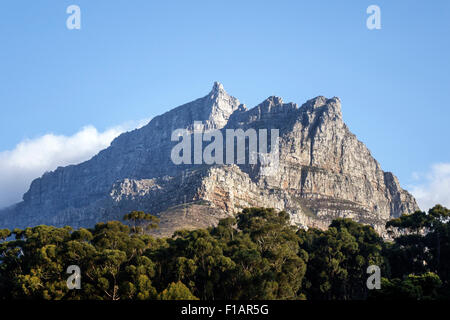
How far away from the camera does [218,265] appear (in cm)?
8106

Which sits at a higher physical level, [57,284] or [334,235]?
[334,235]

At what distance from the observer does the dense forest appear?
3044 inches

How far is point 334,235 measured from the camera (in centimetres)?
11269

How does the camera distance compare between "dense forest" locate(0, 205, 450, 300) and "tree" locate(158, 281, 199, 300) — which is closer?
"tree" locate(158, 281, 199, 300)

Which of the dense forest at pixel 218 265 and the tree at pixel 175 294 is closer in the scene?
the tree at pixel 175 294

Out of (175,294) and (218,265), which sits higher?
(218,265)

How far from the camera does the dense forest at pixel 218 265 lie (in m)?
77.3

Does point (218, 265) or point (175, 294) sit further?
point (218, 265)

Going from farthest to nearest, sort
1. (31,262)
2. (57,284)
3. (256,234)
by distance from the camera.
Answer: (256,234) → (31,262) → (57,284)
